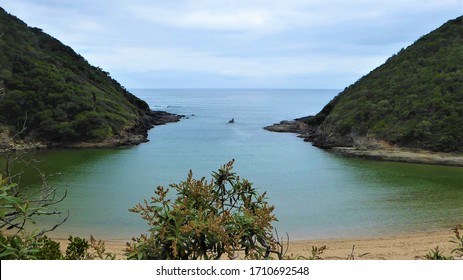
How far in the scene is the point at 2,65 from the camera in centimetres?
4903

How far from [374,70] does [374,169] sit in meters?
28.9

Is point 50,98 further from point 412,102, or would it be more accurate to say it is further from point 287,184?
point 412,102

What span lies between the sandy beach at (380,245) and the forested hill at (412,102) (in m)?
23.7

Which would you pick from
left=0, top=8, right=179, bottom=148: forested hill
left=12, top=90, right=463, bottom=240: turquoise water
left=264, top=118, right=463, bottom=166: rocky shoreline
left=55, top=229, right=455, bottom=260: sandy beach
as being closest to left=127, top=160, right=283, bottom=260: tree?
left=12, top=90, right=463, bottom=240: turquoise water

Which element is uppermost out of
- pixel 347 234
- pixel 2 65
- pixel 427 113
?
pixel 2 65

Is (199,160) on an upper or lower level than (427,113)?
lower

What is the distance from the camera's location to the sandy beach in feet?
50.1

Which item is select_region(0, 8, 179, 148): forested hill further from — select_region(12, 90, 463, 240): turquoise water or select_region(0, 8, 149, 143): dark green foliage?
select_region(12, 90, 463, 240): turquoise water

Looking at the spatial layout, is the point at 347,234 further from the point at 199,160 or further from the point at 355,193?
the point at 199,160

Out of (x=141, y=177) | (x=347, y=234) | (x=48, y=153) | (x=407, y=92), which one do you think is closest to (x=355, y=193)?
(x=347, y=234)

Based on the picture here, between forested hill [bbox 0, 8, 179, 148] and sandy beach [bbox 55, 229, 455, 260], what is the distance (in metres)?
30.8

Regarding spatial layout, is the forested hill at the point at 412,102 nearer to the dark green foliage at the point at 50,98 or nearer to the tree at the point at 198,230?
the dark green foliage at the point at 50,98

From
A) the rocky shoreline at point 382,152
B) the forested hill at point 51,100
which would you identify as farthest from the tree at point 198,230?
the forested hill at point 51,100

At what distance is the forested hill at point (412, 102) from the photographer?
132 ft
